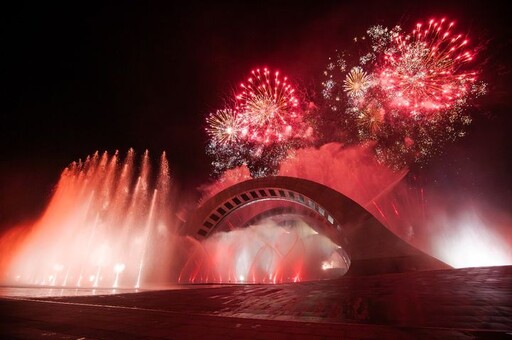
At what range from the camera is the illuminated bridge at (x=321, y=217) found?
2020 cm

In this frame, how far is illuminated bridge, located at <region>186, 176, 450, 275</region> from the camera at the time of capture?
20.2 metres

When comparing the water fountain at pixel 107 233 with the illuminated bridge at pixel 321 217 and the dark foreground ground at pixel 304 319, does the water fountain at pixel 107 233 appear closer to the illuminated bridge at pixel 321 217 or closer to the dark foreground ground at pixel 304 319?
the illuminated bridge at pixel 321 217

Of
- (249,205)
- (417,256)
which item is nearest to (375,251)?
(417,256)

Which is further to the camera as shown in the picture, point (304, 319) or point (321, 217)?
point (321, 217)

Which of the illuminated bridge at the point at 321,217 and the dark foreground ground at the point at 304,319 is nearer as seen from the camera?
the dark foreground ground at the point at 304,319

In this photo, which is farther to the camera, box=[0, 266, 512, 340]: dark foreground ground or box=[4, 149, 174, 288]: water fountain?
box=[4, 149, 174, 288]: water fountain

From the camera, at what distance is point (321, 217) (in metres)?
30.5

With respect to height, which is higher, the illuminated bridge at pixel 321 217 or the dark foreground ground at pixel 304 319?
the illuminated bridge at pixel 321 217

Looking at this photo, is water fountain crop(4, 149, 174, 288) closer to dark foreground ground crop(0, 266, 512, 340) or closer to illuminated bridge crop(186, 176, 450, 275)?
illuminated bridge crop(186, 176, 450, 275)

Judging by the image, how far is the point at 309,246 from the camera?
32.1 meters

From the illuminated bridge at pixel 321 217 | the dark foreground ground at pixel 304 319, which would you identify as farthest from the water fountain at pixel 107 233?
the dark foreground ground at pixel 304 319

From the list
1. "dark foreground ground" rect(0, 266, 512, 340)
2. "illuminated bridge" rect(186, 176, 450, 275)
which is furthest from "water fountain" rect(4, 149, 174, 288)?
"dark foreground ground" rect(0, 266, 512, 340)

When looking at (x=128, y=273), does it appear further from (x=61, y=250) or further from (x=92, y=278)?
(x=61, y=250)

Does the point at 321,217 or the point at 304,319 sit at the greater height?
the point at 321,217
